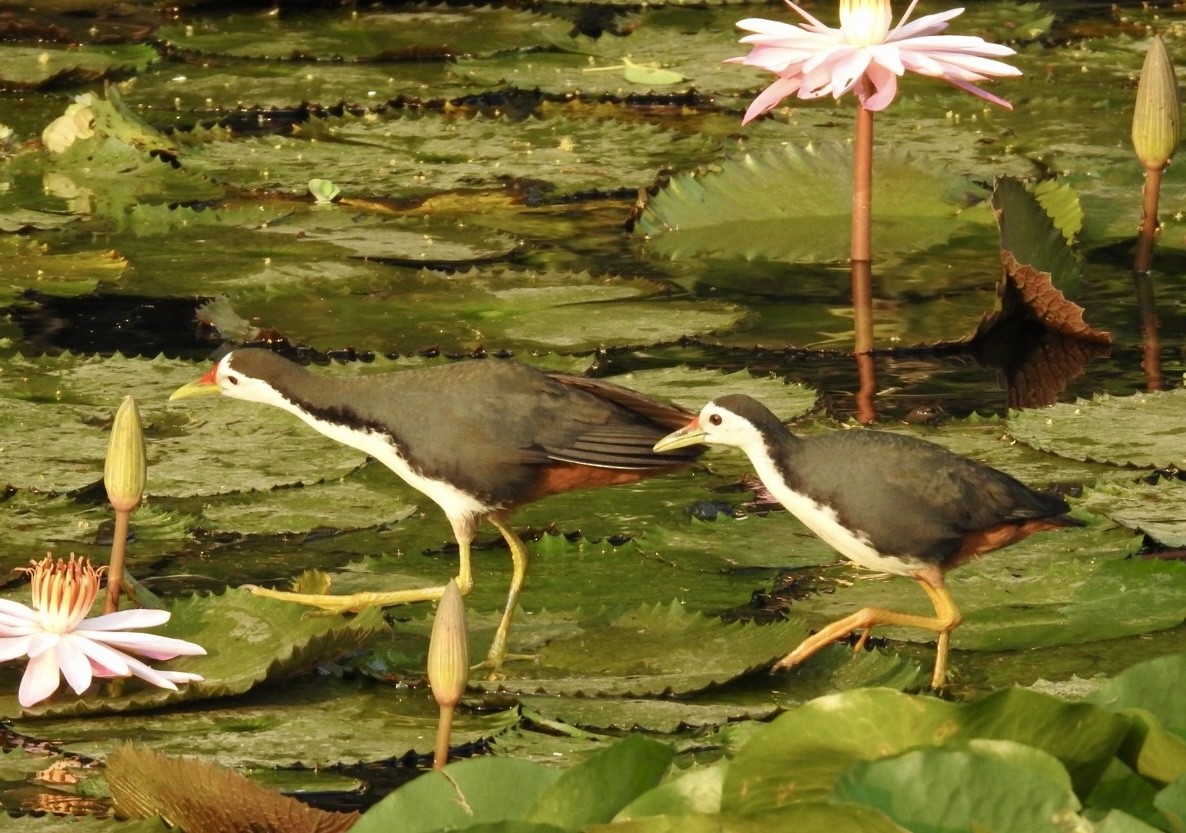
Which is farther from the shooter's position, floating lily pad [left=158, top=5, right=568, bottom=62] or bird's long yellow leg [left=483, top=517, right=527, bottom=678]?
floating lily pad [left=158, top=5, right=568, bottom=62]

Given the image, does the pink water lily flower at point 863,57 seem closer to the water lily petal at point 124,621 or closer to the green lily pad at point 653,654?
the green lily pad at point 653,654

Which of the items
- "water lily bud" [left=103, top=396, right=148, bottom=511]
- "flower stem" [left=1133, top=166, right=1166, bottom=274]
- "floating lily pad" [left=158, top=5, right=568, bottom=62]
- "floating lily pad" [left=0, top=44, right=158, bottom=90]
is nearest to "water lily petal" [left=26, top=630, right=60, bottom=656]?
"water lily bud" [left=103, top=396, right=148, bottom=511]

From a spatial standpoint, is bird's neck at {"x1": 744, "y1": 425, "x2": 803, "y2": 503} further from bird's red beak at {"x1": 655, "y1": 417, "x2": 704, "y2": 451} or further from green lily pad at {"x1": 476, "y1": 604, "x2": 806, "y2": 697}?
green lily pad at {"x1": 476, "y1": 604, "x2": 806, "y2": 697}

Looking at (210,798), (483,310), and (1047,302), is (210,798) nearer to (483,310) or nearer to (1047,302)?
(483,310)

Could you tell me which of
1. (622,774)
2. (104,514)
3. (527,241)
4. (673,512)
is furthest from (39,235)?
(622,774)

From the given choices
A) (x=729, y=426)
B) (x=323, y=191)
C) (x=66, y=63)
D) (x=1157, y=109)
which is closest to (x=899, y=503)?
(x=729, y=426)

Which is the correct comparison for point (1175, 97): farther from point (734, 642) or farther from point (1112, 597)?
point (734, 642)

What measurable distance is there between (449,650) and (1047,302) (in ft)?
9.83

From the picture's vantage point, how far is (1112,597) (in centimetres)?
366

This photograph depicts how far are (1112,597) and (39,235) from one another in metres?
3.58

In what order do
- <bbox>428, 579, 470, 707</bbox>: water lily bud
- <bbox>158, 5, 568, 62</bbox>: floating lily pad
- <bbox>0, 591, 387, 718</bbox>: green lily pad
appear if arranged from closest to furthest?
<bbox>428, 579, 470, 707</bbox>: water lily bud < <bbox>0, 591, 387, 718</bbox>: green lily pad < <bbox>158, 5, 568, 62</bbox>: floating lily pad

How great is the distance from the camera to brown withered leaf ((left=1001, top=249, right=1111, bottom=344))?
5.11 metres

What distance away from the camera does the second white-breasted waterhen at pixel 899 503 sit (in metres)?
3.56

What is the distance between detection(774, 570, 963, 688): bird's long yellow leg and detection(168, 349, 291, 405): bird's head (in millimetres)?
1152
